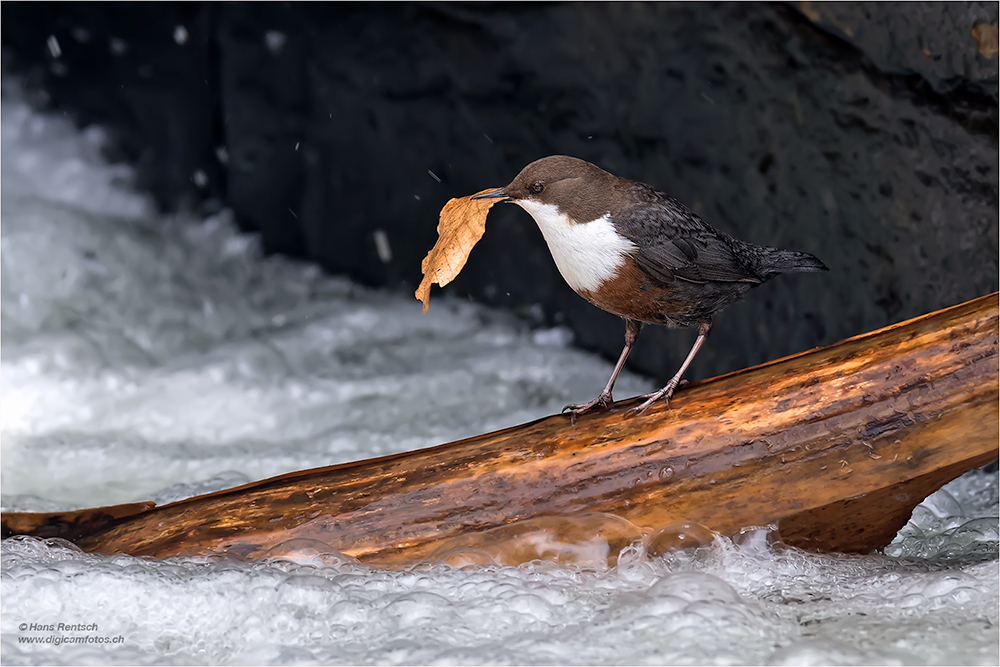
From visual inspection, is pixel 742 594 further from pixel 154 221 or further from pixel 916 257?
pixel 154 221

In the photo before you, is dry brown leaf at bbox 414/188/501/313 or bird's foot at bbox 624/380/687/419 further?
bird's foot at bbox 624/380/687/419

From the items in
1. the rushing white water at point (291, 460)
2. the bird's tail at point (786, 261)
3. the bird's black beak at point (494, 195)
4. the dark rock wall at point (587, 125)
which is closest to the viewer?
the rushing white water at point (291, 460)

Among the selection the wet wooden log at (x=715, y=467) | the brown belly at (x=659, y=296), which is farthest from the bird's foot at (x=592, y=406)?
the brown belly at (x=659, y=296)

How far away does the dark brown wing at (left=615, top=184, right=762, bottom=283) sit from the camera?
6.05ft

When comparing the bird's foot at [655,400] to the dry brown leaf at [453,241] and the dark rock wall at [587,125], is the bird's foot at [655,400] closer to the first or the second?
the dry brown leaf at [453,241]

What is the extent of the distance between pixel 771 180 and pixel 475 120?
1410mm

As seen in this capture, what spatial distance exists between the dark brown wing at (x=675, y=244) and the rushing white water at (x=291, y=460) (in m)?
0.57

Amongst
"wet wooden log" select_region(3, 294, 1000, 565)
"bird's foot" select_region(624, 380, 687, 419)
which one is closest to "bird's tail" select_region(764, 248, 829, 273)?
"wet wooden log" select_region(3, 294, 1000, 565)

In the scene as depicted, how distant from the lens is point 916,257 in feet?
9.32

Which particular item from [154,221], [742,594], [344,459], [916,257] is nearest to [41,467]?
[344,459]

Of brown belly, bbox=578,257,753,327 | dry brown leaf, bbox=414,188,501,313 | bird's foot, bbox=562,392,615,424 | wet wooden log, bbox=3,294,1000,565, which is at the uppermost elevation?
dry brown leaf, bbox=414,188,501,313

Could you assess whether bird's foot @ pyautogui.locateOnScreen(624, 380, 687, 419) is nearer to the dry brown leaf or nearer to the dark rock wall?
the dry brown leaf

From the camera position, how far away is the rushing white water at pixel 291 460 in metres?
1.68

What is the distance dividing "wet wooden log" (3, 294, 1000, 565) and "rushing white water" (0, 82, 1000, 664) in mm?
78
